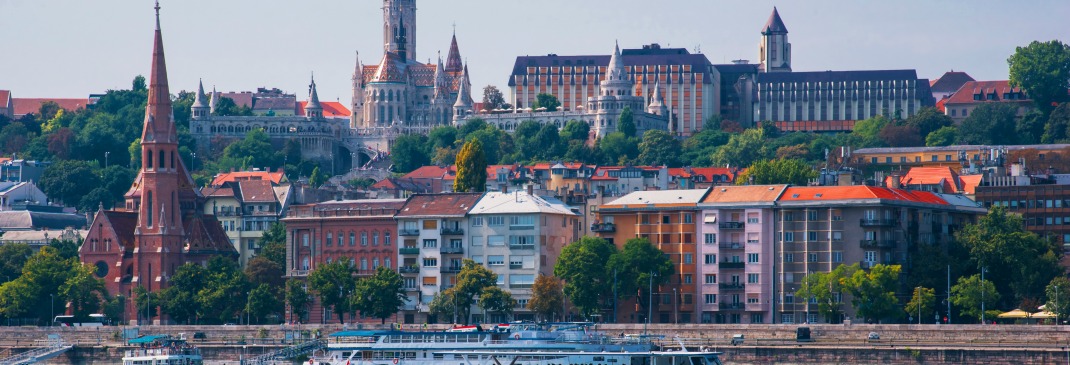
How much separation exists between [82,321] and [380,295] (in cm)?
2247

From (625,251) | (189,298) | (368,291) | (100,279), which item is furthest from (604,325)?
(100,279)

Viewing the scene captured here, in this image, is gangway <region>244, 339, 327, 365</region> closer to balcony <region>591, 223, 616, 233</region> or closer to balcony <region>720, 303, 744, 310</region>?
balcony <region>720, 303, 744, 310</region>

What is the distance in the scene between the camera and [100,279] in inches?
5817

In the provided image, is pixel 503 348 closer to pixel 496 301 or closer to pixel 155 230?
pixel 496 301

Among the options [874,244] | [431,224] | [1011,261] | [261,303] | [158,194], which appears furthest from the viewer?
[158,194]

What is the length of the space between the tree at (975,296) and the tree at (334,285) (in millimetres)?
35149

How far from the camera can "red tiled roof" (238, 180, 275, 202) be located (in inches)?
6471

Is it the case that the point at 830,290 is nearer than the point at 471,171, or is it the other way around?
the point at 830,290

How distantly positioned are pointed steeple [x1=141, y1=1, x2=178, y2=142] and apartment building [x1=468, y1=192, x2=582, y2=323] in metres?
30.6

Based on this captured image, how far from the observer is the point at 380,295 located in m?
127

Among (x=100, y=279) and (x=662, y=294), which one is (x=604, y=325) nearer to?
(x=662, y=294)

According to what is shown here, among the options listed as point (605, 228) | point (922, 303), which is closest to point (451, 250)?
point (605, 228)

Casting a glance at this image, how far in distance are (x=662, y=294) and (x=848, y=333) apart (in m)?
22.5

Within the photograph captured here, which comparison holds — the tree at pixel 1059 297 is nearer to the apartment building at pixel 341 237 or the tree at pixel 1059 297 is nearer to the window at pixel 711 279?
the window at pixel 711 279
